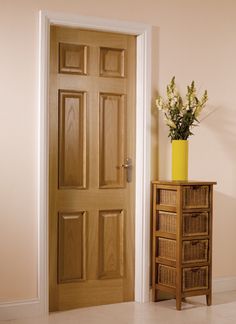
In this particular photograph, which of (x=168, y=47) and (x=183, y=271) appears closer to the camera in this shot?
(x=183, y=271)

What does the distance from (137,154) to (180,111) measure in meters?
0.46

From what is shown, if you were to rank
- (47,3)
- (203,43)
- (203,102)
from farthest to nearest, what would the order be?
(203,43) → (203,102) → (47,3)

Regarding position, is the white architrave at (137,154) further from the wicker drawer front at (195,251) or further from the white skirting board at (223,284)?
the white skirting board at (223,284)

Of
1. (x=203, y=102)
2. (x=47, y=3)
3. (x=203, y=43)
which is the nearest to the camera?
(x=47, y=3)

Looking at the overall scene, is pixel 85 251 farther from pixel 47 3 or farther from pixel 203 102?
pixel 47 3

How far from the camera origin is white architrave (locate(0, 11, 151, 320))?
3.94 meters

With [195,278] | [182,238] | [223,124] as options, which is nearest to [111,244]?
[182,238]

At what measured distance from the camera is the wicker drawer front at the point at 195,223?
162 inches

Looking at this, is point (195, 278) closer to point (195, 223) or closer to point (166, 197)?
point (195, 223)

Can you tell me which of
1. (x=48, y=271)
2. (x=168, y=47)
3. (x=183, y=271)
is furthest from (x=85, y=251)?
(x=168, y=47)

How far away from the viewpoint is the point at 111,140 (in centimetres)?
431

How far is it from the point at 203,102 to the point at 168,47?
21.4 inches

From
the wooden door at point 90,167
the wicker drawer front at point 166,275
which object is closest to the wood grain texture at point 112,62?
the wooden door at point 90,167

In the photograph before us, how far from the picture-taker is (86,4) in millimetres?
4121
